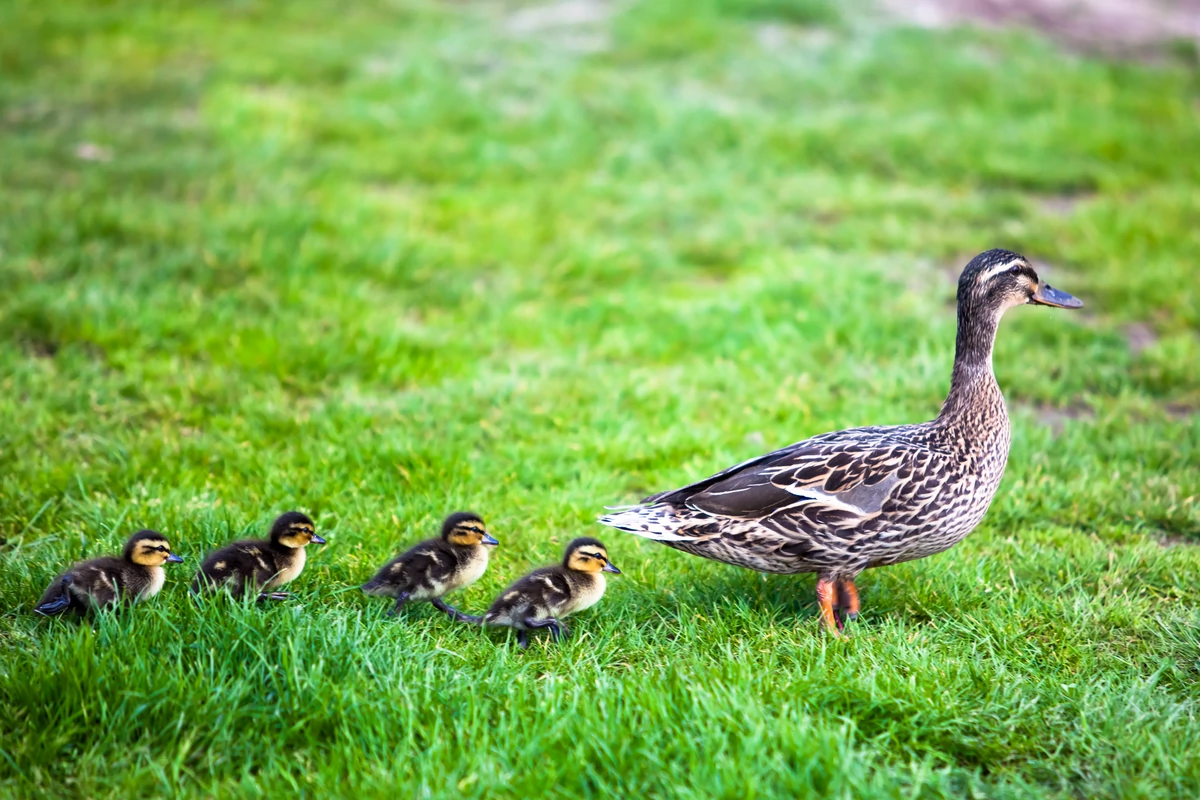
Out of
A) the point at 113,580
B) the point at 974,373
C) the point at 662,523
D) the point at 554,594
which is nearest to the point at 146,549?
the point at 113,580

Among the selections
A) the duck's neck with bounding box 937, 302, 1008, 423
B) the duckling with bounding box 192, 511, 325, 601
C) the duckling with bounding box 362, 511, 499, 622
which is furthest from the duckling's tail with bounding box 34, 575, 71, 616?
the duck's neck with bounding box 937, 302, 1008, 423

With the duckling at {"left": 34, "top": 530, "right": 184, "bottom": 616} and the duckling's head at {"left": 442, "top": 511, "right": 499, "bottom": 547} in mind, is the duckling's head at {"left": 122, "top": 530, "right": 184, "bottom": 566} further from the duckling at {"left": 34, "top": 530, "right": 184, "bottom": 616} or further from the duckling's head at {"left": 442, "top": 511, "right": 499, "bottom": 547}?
the duckling's head at {"left": 442, "top": 511, "right": 499, "bottom": 547}

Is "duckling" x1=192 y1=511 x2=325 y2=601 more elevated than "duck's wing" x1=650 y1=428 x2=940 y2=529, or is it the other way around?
"duck's wing" x1=650 y1=428 x2=940 y2=529

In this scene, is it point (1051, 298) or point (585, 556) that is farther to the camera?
point (1051, 298)

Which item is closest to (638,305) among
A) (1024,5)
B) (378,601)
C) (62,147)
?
(378,601)

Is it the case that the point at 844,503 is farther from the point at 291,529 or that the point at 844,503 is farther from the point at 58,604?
the point at 58,604

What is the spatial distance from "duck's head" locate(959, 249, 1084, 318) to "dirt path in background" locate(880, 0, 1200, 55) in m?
9.95

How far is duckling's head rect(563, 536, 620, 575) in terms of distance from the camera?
14.8ft

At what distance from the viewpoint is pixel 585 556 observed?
4500 millimetres

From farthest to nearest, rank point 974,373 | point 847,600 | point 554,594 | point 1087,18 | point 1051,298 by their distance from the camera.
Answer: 1. point 1087,18
2. point 1051,298
3. point 974,373
4. point 847,600
5. point 554,594

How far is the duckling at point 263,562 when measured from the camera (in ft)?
14.3

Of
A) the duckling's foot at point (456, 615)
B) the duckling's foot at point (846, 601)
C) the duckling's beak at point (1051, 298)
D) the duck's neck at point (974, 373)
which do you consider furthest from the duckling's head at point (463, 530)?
the duckling's beak at point (1051, 298)

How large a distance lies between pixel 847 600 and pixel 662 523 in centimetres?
86

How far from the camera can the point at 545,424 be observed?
6.55 m
